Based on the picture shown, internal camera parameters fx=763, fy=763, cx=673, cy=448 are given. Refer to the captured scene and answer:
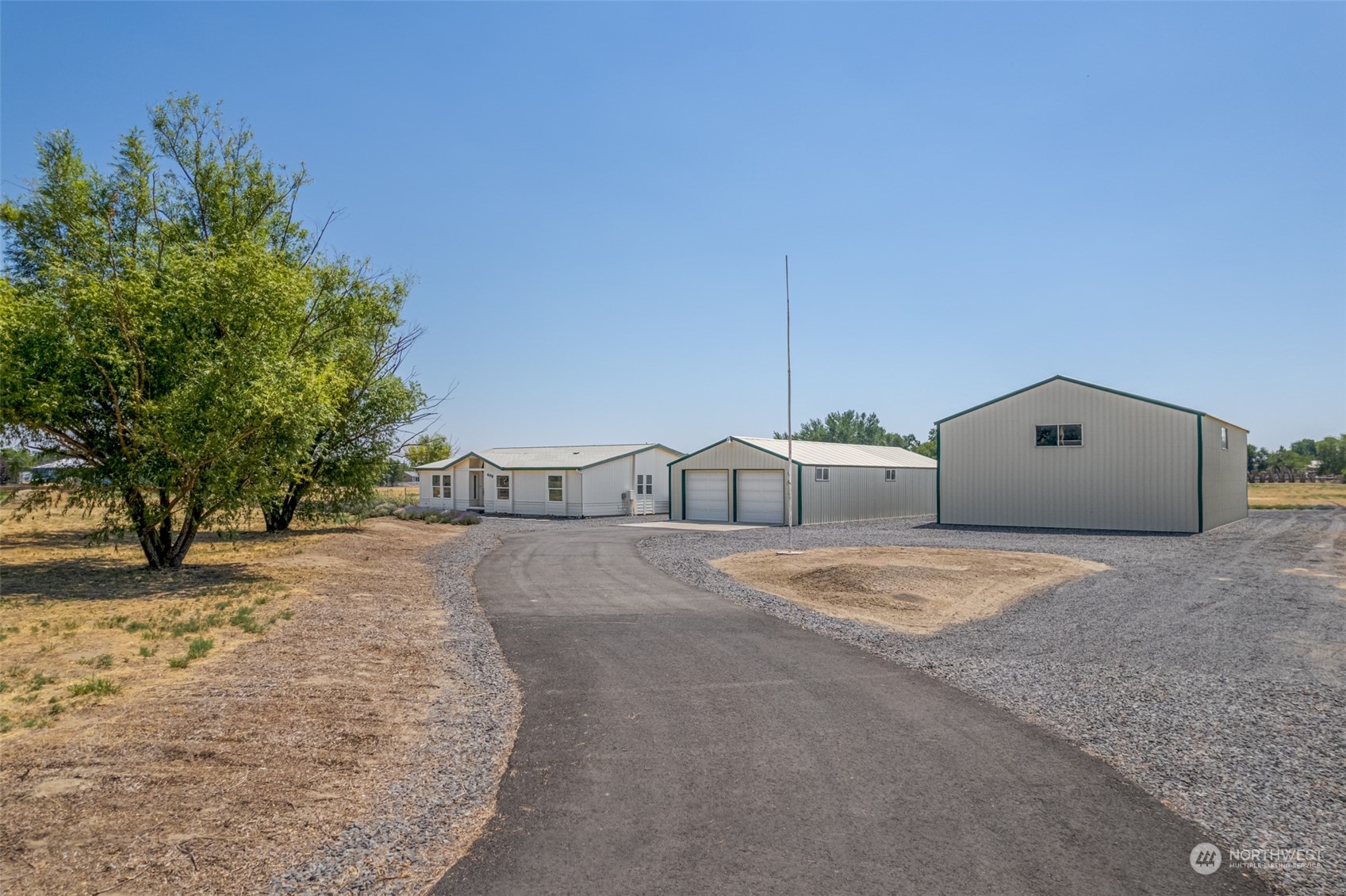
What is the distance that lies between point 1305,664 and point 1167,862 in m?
5.95

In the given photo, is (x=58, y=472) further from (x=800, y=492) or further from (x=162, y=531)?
(x=800, y=492)

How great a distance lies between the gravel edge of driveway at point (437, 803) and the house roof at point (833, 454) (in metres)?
20.5

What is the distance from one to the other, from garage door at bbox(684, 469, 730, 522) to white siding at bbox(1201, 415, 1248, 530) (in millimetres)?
16458

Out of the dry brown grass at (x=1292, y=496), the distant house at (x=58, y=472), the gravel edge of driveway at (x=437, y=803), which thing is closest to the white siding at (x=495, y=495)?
the distant house at (x=58, y=472)

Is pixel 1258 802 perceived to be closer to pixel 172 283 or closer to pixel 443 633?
pixel 443 633

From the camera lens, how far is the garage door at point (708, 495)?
31.5 m

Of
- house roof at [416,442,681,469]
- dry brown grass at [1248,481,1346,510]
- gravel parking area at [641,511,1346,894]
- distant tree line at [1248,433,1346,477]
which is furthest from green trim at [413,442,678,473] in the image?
distant tree line at [1248,433,1346,477]

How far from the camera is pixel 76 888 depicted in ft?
12.2

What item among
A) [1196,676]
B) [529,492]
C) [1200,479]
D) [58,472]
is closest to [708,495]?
[529,492]

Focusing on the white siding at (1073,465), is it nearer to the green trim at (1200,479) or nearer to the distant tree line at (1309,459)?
the green trim at (1200,479)

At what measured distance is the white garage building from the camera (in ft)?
98.2

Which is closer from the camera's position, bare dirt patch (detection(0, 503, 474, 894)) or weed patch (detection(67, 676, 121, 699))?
bare dirt patch (detection(0, 503, 474, 894))

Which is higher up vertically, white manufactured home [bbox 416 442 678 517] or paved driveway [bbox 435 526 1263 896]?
white manufactured home [bbox 416 442 678 517]

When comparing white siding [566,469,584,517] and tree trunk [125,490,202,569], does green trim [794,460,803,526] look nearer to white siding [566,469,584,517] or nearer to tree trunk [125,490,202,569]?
white siding [566,469,584,517]
